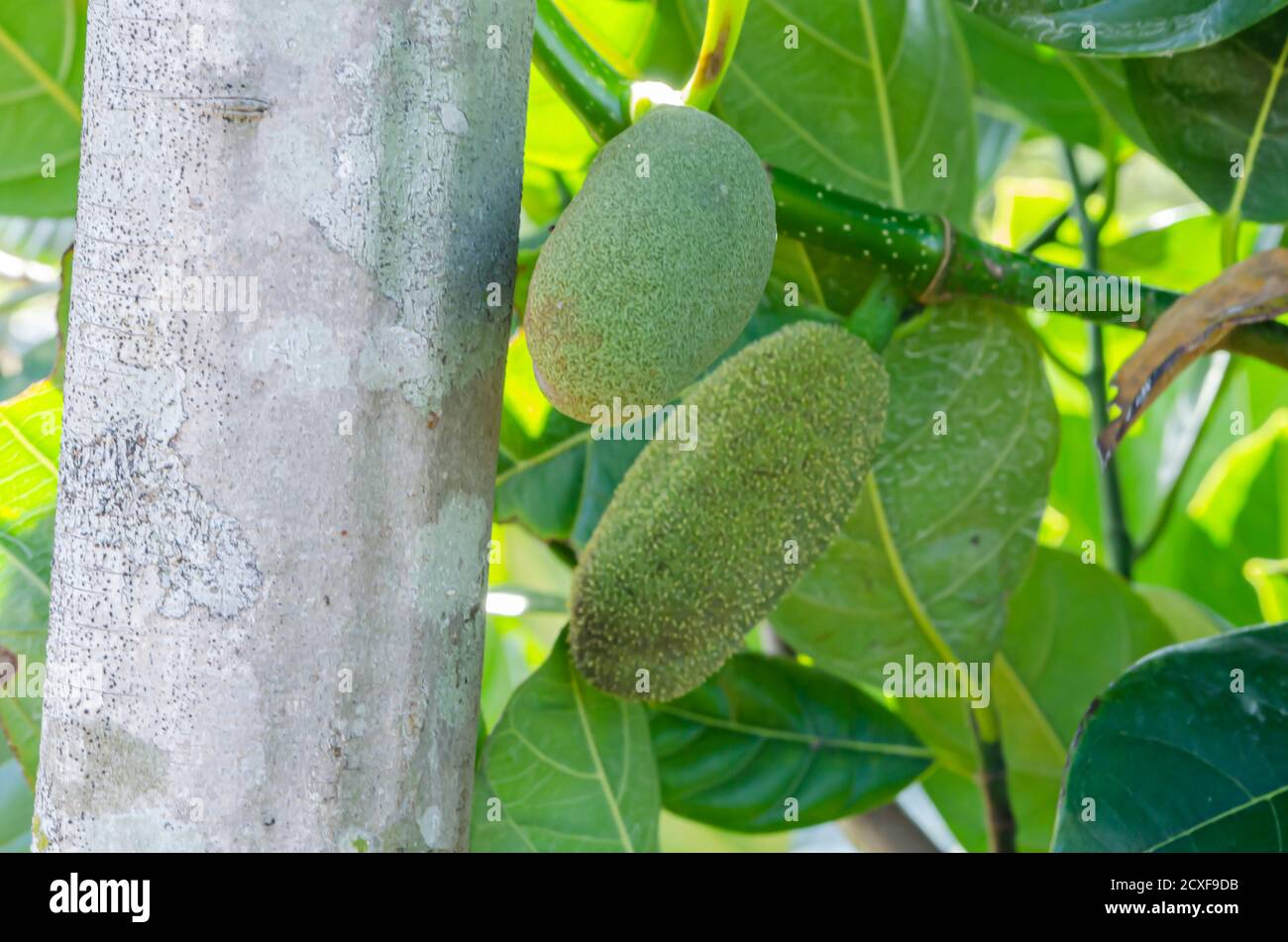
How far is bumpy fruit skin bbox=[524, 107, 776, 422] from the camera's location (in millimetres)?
359

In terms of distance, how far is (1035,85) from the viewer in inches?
34.5

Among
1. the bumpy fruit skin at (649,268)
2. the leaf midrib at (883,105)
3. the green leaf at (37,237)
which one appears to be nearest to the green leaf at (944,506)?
the leaf midrib at (883,105)

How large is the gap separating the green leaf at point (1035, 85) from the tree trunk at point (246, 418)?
63 cm

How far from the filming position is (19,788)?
69 centimetres

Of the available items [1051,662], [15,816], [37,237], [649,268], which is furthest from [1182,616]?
[37,237]

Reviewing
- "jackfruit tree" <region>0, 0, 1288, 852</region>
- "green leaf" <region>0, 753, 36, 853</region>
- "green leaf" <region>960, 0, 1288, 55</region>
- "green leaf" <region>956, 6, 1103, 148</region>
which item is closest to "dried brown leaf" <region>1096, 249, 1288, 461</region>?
"jackfruit tree" <region>0, 0, 1288, 852</region>

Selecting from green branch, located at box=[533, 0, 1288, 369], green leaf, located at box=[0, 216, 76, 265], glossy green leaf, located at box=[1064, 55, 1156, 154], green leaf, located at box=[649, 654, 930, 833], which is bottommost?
green leaf, located at box=[649, 654, 930, 833]

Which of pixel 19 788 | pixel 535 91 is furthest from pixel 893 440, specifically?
pixel 19 788

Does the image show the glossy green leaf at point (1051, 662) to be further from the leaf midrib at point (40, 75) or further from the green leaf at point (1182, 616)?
the leaf midrib at point (40, 75)

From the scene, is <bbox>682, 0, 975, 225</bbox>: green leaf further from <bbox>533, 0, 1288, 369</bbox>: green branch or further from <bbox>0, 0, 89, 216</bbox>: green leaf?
<bbox>0, 0, 89, 216</bbox>: green leaf

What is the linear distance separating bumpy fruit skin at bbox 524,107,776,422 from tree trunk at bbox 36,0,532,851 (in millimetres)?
40

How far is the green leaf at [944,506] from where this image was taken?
646 mm
